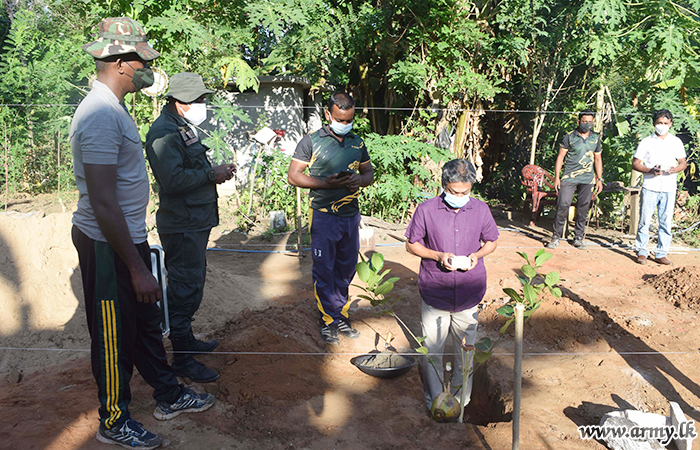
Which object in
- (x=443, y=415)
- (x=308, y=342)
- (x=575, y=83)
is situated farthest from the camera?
(x=575, y=83)

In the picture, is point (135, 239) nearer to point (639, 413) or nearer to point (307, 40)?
point (639, 413)

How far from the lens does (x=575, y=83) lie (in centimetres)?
1001

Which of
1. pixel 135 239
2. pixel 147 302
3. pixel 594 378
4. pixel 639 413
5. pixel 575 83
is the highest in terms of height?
pixel 575 83

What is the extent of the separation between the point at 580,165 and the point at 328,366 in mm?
5028

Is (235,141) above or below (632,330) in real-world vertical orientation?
Answer: above

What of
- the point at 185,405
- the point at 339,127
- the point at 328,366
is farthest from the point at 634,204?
the point at 185,405

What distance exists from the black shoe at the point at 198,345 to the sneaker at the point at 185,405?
471 millimetres

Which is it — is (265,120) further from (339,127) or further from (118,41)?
(118,41)

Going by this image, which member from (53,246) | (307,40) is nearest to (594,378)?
(53,246)

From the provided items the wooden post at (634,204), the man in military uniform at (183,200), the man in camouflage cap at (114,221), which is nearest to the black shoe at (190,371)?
the man in military uniform at (183,200)

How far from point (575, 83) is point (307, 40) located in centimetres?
557

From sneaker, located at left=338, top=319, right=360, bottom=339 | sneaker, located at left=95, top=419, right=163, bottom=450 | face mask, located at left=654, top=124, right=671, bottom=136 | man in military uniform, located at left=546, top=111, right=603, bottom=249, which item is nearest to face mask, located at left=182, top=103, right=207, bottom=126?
sneaker, located at left=95, top=419, right=163, bottom=450

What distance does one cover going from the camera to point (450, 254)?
317 centimetres

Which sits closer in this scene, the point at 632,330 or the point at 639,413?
the point at 639,413
